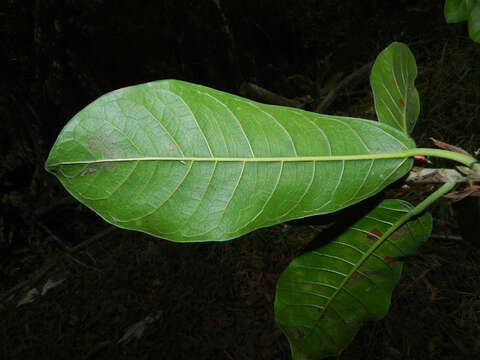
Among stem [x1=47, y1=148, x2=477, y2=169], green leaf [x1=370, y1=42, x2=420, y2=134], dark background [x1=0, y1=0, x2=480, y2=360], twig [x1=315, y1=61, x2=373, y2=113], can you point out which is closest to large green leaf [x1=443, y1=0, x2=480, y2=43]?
green leaf [x1=370, y1=42, x2=420, y2=134]

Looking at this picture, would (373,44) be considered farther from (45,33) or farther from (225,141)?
(225,141)

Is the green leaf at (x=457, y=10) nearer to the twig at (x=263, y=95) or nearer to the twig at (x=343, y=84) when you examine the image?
the twig at (x=263, y=95)

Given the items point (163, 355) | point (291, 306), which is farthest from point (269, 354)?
point (291, 306)

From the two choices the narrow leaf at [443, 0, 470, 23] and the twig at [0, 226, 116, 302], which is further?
the twig at [0, 226, 116, 302]

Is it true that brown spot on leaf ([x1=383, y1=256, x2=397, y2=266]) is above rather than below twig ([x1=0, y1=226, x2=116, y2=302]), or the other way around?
above

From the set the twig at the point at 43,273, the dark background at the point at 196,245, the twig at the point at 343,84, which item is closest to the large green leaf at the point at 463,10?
the dark background at the point at 196,245

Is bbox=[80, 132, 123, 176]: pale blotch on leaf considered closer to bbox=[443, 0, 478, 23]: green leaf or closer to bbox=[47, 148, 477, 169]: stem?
bbox=[47, 148, 477, 169]: stem
